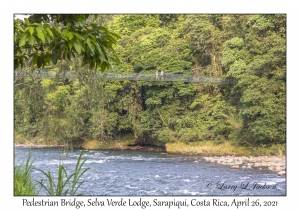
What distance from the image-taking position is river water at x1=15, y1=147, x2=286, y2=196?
838 centimetres

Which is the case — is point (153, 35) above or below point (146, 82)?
above

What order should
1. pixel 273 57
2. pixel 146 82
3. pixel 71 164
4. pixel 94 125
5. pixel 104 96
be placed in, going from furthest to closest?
pixel 146 82, pixel 94 125, pixel 273 57, pixel 71 164, pixel 104 96

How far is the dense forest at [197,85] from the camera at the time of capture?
38.7 feet

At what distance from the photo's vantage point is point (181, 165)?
11273 millimetres

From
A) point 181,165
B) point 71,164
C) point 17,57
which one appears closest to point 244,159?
point 181,165

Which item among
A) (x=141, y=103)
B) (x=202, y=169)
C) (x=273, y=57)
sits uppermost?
(x=273, y=57)

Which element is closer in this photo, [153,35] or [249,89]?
[249,89]

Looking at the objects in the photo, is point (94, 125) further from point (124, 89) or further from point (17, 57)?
point (17, 57)

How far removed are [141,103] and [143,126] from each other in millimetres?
783

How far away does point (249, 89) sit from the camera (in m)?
12.0

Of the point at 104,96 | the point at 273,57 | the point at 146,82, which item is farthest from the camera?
the point at 146,82

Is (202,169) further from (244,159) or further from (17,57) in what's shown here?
(17,57)

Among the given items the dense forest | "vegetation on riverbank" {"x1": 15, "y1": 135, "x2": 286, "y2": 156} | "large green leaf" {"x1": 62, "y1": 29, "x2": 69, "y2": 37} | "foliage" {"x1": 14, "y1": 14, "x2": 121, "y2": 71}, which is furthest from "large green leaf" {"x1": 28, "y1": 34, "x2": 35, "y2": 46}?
"vegetation on riverbank" {"x1": 15, "y1": 135, "x2": 286, "y2": 156}

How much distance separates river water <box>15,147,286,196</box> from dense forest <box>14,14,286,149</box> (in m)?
1.38
